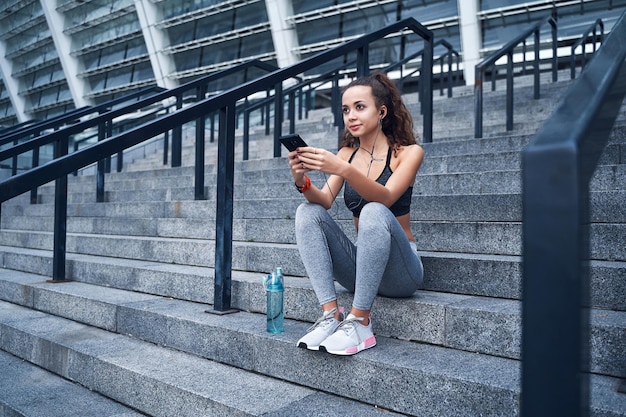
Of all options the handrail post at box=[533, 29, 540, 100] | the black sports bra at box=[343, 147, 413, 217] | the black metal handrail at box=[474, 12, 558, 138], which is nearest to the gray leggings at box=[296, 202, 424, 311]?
the black sports bra at box=[343, 147, 413, 217]

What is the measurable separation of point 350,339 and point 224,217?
99 centimetres

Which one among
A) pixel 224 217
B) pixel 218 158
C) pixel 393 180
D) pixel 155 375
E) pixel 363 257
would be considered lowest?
pixel 155 375

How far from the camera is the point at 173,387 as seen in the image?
2.19 metres

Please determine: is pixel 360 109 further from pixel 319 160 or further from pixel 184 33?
pixel 184 33

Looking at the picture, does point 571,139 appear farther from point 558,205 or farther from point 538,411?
point 538,411

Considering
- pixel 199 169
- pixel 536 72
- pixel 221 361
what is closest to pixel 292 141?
pixel 221 361

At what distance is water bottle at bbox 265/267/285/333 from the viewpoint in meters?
2.38

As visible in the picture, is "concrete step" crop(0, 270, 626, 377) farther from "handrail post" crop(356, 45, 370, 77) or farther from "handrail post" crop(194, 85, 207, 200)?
"handrail post" crop(356, 45, 370, 77)

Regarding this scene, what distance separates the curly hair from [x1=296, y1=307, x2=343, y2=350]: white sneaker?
0.88 m

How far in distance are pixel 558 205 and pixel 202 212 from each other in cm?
382

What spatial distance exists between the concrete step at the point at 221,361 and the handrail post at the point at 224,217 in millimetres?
121

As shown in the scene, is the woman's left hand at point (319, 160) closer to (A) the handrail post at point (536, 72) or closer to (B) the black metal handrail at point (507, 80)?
(B) the black metal handrail at point (507, 80)

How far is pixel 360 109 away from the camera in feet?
8.48

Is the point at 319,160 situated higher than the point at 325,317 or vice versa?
the point at 319,160
